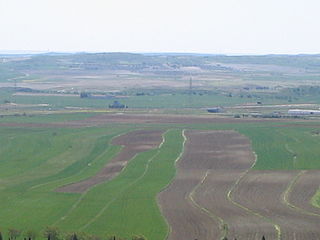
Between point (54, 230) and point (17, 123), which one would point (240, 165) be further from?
point (17, 123)

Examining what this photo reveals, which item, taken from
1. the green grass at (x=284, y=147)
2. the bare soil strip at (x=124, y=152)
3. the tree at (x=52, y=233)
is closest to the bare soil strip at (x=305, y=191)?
the green grass at (x=284, y=147)

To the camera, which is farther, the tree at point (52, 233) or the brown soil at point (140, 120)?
the brown soil at point (140, 120)

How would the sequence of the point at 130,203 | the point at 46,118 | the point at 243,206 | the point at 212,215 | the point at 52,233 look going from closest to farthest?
the point at 52,233
the point at 212,215
the point at 243,206
the point at 130,203
the point at 46,118

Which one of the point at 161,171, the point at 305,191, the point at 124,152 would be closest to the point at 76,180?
the point at 161,171

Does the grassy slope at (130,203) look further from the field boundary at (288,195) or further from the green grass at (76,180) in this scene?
the field boundary at (288,195)

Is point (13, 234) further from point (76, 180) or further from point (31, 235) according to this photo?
point (76, 180)

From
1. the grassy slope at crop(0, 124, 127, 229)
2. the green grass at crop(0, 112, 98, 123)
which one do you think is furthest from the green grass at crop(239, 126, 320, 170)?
the green grass at crop(0, 112, 98, 123)
